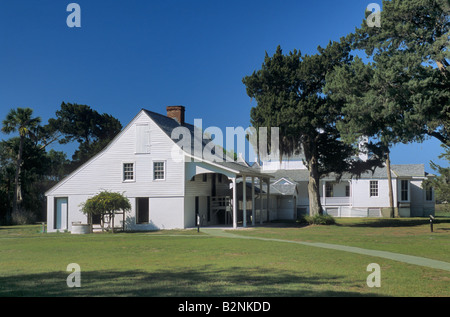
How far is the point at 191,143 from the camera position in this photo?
3656 cm

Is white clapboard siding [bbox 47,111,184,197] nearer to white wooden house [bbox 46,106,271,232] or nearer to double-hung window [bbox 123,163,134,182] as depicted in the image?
white wooden house [bbox 46,106,271,232]

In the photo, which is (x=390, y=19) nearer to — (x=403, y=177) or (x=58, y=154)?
(x=403, y=177)

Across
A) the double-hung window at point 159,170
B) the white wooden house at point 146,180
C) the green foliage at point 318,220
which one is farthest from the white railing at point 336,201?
the double-hung window at point 159,170

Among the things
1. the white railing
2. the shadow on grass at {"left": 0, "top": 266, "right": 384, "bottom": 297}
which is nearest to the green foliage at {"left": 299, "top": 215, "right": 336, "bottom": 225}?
the white railing

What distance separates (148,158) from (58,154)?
4761 cm

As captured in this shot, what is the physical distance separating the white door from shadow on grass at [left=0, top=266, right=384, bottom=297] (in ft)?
76.4

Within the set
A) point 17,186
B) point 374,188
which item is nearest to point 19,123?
point 17,186

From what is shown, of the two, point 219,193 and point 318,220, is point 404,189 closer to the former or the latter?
point 318,220

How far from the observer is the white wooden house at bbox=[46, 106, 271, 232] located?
33094mm

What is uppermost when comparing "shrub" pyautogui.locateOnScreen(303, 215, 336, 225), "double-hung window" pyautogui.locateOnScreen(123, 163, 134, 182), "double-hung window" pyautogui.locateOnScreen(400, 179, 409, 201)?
"double-hung window" pyautogui.locateOnScreen(123, 163, 134, 182)

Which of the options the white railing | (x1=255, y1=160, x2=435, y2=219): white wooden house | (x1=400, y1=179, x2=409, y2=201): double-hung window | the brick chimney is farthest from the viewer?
the white railing

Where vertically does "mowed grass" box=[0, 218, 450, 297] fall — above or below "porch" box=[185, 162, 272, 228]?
below
